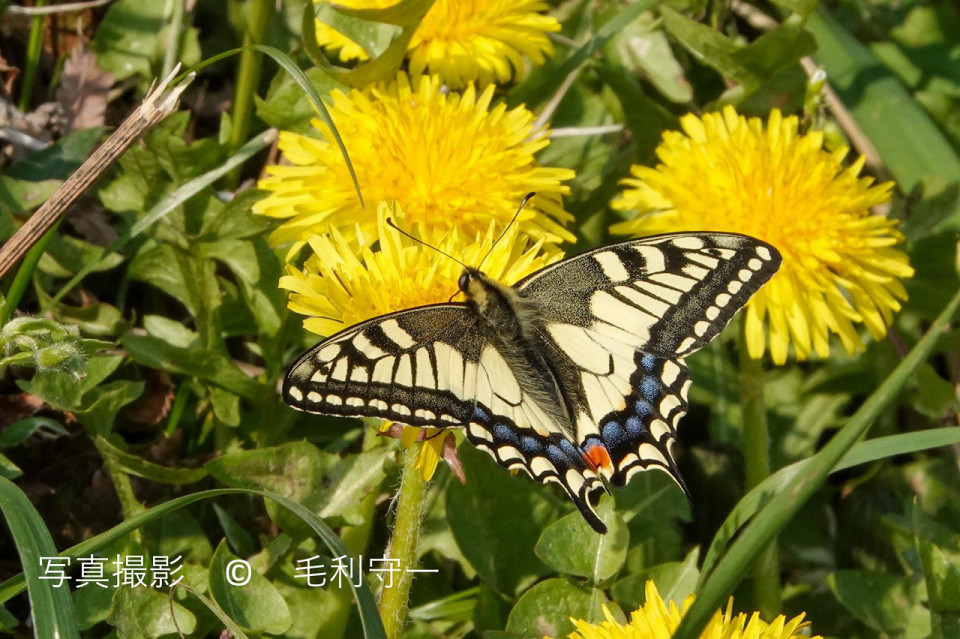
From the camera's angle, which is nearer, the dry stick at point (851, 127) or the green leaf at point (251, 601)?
the green leaf at point (251, 601)

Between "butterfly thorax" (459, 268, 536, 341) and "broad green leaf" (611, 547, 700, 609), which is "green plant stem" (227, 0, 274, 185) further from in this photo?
"broad green leaf" (611, 547, 700, 609)

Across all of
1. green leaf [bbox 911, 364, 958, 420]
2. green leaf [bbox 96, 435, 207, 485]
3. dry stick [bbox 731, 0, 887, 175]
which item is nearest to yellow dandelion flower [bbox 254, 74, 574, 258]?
green leaf [bbox 96, 435, 207, 485]

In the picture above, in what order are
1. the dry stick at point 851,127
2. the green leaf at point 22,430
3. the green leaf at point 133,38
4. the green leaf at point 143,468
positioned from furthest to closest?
the dry stick at point 851,127
the green leaf at point 133,38
the green leaf at point 22,430
the green leaf at point 143,468

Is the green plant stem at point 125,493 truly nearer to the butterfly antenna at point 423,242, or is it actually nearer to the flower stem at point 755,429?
the butterfly antenna at point 423,242

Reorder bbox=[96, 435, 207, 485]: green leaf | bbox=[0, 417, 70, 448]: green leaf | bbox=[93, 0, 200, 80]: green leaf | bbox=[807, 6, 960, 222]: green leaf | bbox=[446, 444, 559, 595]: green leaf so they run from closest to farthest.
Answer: bbox=[96, 435, 207, 485]: green leaf
bbox=[0, 417, 70, 448]: green leaf
bbox=[446, 444, 559, 595]: green leaf
bbox=[93, 0, 200, 80]: green leaf
bbox=[807, 6, 960, 222]: green leaf

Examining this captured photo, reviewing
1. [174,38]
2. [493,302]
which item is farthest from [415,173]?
[174,38]

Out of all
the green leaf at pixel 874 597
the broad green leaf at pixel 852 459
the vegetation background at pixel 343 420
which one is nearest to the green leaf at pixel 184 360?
the vegetation background at pixel 343 420

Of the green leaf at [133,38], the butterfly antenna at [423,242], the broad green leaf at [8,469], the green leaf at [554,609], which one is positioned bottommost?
the green leaf at [554,609]
